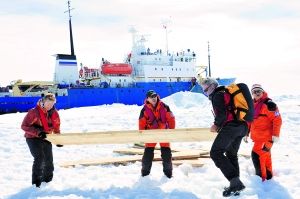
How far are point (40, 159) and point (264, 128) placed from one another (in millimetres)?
3392

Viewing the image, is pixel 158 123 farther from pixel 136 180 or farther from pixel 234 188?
pixel 234 188

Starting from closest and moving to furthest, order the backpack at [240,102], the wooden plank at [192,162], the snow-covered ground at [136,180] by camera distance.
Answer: the backpack at [240,102] < the snow-covered ground at [136,180] < the wooden plank at [192,162]

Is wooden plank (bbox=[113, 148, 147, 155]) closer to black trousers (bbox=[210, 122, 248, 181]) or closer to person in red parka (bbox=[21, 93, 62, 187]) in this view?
person in red parka (bbox=[21, 93, 62, 187])

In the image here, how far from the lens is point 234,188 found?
5102mm

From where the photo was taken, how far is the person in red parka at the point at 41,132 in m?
5.97

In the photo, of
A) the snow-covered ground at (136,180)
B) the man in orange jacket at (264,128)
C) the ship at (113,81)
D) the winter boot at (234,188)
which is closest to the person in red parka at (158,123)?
the snow-covered ground at (136,180)

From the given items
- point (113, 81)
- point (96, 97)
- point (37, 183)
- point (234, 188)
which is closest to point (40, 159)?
point (37, 183)

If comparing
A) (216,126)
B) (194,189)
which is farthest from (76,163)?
(216,126)

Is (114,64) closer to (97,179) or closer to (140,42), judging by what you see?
(140,42)

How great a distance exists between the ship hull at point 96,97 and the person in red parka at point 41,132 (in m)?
26.7

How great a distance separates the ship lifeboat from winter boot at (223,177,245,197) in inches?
1316

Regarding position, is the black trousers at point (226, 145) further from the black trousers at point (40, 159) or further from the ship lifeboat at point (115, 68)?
the ship lifeboat at point (115, 68)

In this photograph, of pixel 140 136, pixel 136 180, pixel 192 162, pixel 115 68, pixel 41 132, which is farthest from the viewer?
pixel 115 68

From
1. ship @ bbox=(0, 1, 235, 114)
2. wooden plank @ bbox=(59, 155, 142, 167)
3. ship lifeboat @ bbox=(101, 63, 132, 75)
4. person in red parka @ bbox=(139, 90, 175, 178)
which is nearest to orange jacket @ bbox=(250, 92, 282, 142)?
person in red parka @ bbox=(139, 90, 175, 178)
